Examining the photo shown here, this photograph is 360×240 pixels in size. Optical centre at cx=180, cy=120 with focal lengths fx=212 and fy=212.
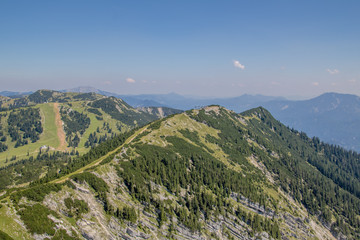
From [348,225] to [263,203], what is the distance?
105079 millimetres

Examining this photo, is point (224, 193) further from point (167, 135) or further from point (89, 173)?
point (89, 173)

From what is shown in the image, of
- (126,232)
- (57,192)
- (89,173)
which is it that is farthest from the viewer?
(89,173)

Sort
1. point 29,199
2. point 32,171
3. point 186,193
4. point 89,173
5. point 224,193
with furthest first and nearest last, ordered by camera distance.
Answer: point 32,171 < point 224,193 < point 186,193 < point 89,173 < point 29,199

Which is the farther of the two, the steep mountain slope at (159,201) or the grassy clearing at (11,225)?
the steep mountain slope at (159,201)

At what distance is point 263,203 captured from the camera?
6348 inches

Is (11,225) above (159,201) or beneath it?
above

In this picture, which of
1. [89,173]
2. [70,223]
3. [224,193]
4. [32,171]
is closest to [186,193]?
[224,193]

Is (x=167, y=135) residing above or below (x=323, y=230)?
above

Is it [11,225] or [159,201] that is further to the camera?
[159,201]

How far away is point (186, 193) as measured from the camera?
433 feet

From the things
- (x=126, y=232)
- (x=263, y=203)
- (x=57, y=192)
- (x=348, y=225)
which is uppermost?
(x=57, y=192)

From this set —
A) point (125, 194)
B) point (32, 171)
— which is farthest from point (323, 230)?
point (32, 171)

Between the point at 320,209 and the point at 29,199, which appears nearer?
the point at 29,199

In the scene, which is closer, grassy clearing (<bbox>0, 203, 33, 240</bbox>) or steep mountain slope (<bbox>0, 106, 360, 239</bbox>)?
grassy clearing (<bbox>0, 203, 33, 240</bbox>)
